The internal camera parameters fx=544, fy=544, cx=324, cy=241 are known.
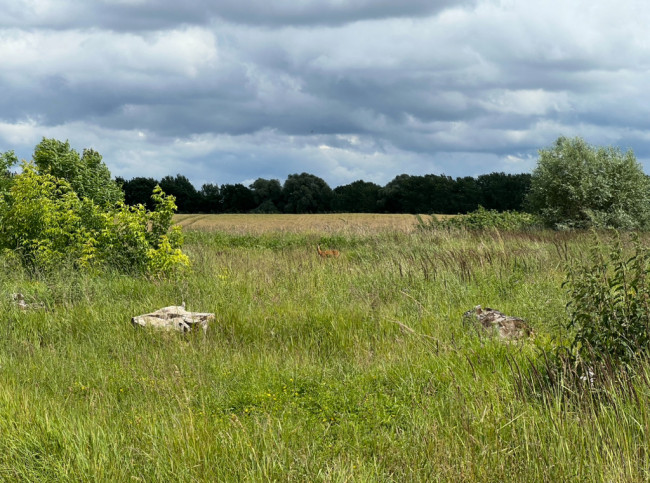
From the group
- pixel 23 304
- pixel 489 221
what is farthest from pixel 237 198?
pixel 23 304

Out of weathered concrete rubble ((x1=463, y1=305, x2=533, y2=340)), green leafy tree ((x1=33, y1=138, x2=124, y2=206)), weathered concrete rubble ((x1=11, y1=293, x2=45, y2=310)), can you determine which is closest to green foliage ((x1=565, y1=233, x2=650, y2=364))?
weathered concrete rubble ((x1=463, y1=305, x2=533, y2=340))

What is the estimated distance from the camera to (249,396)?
15.6ft

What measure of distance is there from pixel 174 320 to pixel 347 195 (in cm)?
7673

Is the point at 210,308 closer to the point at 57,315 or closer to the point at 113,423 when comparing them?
the point at 57,315

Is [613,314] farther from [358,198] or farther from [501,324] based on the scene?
[358,198]

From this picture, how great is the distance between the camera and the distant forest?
75312 mm

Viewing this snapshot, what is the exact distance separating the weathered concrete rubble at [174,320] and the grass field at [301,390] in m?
0.18

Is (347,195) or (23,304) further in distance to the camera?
(347,195)

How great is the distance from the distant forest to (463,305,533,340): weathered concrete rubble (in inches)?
2646

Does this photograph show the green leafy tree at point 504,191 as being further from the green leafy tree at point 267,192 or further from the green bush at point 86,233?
the green bush at point 86,233

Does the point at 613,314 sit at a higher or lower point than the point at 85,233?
lower

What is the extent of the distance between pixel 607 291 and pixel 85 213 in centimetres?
1105

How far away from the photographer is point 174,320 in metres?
7.07

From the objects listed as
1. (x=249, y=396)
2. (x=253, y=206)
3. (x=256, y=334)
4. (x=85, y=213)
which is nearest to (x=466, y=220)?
(x=85, y=213)
